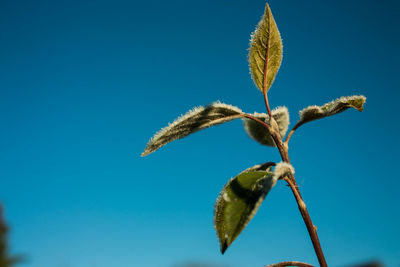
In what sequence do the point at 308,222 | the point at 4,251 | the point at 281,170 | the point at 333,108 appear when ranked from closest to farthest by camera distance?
the point at 281,170
the point at 308,222
the point at 333,108
the point at 4,251

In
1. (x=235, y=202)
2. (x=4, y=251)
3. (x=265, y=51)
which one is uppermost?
A: (x=4, y=251)

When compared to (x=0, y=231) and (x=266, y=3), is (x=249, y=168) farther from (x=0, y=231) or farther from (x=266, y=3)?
(x=0, y=231)

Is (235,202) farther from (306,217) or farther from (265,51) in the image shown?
(265,51)

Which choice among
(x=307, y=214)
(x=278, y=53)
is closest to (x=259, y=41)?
(x=278, y=53)

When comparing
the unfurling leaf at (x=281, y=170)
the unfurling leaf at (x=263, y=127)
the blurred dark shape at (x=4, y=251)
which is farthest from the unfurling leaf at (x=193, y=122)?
the blurred dark shape at (x=4, y=251)

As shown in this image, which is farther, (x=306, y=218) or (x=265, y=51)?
(x=265, y=51)

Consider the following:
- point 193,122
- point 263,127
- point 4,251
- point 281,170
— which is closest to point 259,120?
point 263,127
